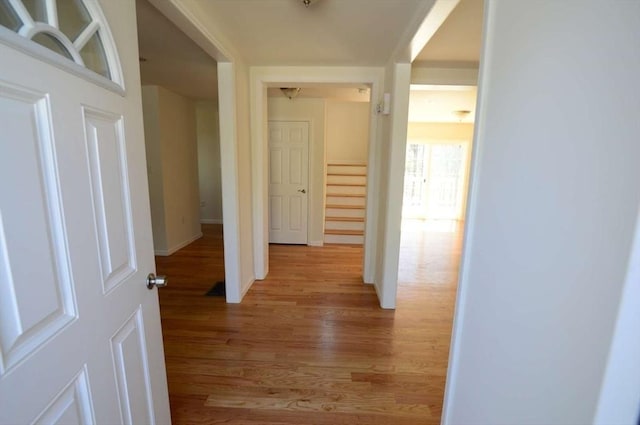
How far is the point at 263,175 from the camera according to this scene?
10.2 feet

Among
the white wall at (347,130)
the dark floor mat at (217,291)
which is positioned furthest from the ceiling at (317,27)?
the white wall at (347,130)

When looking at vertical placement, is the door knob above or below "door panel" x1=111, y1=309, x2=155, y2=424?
above

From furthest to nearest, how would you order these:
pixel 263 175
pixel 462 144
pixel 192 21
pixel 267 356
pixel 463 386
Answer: pixel 462 144 < pixel 263 175 < pixel 267 356 < pixel 192 21 < pixel 463 386

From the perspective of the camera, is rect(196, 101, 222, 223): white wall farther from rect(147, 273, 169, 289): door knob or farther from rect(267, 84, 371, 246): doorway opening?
rect(147, 273, 169, 289): door knob

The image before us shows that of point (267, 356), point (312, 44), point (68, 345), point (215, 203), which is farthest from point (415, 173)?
point (68, 345)

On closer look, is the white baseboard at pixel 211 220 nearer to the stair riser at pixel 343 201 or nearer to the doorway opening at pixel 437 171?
the stair riser at pixel 343 201

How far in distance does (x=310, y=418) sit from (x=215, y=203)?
5071 millimetres

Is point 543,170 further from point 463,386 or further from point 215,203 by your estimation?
point 215,203

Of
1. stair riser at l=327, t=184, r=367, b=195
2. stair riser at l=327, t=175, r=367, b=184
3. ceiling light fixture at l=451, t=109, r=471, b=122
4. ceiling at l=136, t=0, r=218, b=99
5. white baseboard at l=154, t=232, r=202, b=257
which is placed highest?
ceiling light fixture at l=451, t=109, r=471, b=122

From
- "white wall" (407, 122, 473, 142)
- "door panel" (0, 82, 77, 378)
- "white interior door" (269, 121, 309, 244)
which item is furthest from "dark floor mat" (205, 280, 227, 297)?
"white wall" (407, 122, 473, 142)

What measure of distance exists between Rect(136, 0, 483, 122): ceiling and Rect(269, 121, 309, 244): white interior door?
162 cm

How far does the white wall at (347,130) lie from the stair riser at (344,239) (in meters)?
2.90

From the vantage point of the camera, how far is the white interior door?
456 centimetres

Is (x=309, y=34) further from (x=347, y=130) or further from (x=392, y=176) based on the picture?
(x=347, y=130)
